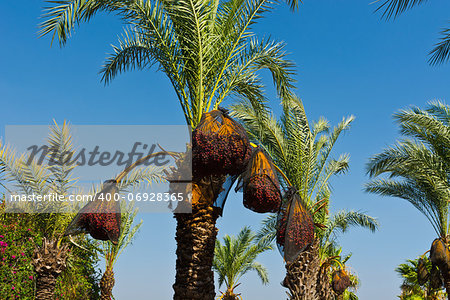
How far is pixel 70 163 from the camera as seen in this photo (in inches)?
495

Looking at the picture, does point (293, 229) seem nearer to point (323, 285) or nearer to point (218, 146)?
point (218, 146)

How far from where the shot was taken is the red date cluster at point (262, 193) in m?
5.77

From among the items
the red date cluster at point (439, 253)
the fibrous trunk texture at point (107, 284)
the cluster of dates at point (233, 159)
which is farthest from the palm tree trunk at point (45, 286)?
the red date cluster at point (439, 253)

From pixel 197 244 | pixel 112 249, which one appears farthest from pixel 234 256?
pixel 197 244

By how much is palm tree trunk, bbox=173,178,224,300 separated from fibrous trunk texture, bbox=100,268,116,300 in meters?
13.8

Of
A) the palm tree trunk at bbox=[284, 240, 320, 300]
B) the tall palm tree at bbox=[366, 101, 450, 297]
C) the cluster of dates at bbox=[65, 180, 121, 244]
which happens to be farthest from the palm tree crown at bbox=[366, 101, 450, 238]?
the cluster of dates at bbox=[65, 180, 121, 244]

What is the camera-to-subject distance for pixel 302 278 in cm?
1220

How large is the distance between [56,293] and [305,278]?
8916mm

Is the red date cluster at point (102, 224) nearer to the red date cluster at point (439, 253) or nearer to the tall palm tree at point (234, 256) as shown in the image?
the red date cluster at point (439, 253)

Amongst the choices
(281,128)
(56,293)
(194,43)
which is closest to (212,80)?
(194,43)

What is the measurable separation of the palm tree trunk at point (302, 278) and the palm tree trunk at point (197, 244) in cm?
586

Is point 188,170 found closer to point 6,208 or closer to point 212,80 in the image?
point 212,80

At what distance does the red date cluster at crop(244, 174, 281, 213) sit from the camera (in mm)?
5766

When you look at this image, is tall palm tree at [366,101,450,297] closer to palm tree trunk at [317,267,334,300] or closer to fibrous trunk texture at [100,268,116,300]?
palm tree trunk at [317,267,334,300]
